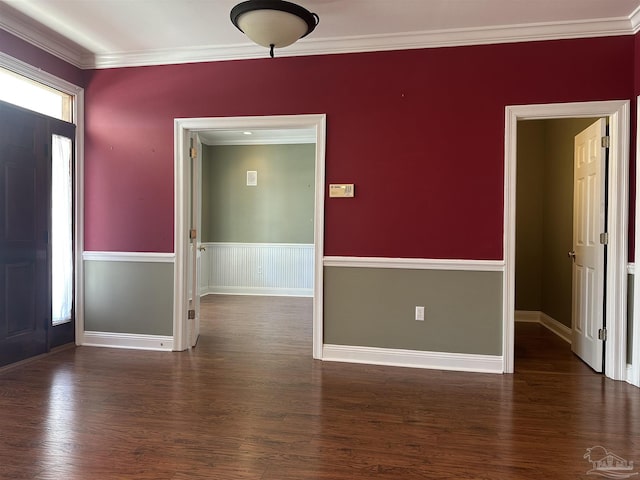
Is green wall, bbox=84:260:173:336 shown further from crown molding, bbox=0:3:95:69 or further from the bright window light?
crown molding, bbox=0:3:95:69

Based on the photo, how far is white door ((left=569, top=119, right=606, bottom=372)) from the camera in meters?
3.32

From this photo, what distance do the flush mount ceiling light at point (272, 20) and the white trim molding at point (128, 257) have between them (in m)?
2.09

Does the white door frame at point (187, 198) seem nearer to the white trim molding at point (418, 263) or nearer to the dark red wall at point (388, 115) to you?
the dark red wall at point (388, 115)

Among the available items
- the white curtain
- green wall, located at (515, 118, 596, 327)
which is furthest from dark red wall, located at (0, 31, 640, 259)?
green wall, located at (515, 118, 596, 327)

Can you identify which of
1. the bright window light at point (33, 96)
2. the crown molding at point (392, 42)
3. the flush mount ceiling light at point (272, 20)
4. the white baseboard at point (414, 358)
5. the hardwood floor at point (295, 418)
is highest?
the crown molding at point (392, 42)

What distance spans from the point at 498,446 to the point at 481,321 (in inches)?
52.7

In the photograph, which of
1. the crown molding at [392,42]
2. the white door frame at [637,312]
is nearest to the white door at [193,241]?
the crown molding at [392,42]

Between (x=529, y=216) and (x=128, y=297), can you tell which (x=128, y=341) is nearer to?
(x=128, y=297)

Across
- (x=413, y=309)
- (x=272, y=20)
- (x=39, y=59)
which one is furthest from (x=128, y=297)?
(x=272, y=20)

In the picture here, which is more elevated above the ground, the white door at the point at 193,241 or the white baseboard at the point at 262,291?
the white door at the point at 193,241

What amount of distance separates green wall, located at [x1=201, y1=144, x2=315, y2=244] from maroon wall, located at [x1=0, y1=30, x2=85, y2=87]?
10.6 feet

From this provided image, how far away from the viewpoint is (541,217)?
17.2 feet

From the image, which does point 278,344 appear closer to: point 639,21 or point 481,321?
point 481,321

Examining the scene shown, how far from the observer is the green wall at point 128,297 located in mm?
3895
